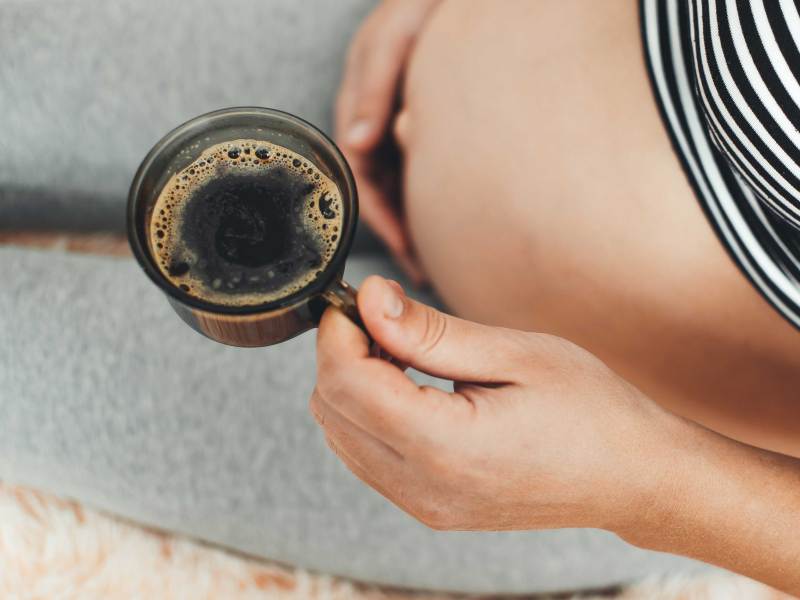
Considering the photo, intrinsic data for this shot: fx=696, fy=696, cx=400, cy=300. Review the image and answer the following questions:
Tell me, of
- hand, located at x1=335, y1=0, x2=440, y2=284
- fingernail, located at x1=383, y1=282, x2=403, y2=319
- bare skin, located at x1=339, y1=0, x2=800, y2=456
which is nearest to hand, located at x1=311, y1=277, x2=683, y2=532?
fingernail, located at x1=383, y1=282, x2=403, y2=319

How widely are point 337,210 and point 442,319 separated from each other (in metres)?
0.12

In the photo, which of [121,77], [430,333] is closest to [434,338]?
[430,333]

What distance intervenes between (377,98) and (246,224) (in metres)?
0.40

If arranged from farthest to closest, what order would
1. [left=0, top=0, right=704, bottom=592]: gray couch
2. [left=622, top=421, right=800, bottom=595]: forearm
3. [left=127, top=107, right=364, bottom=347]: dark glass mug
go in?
1. [left=0, top=0, right=704, bottom=592]: gray couch
2. [left=622, top=421, right=800, bottom=595]: forearm
3. [left=127, top=107, right=364, bottom=347]: dark glass mug

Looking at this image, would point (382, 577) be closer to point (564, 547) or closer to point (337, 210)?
point (564, 547)

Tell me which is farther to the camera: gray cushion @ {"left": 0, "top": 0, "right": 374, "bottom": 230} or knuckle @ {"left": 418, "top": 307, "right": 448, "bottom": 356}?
gray cushion @ {"left": 0, "top": 0, "right": 374, "bottom": 230}

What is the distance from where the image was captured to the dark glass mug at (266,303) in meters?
0.44

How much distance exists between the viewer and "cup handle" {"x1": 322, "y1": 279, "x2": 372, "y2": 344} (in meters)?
0.47

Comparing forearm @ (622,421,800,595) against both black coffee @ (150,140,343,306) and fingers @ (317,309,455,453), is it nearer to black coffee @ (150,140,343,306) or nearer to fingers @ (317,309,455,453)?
fingers @ (317,309,455,453)

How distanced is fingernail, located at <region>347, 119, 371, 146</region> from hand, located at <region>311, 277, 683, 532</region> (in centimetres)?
44

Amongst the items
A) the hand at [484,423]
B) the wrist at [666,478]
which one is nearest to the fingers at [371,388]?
the hand at [484,423]

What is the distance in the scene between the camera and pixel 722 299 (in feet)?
2.08

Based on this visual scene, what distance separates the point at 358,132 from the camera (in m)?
0.89

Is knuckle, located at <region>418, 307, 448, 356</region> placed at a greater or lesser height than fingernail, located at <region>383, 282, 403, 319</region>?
lesser
